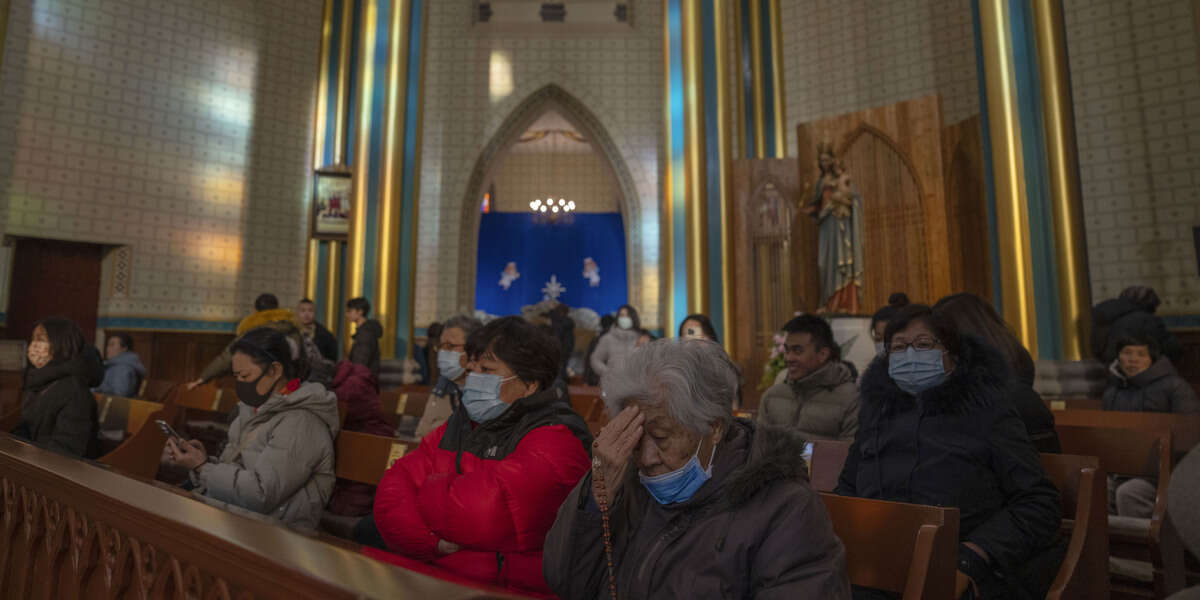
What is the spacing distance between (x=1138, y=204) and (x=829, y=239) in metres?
2.98

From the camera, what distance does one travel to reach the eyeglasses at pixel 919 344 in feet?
7.51

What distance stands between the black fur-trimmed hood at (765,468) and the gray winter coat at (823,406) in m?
1.84

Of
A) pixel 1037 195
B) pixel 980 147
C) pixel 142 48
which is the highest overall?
pixel 142 48

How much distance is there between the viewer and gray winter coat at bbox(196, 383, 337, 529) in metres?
2.53

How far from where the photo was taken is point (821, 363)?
132 inches

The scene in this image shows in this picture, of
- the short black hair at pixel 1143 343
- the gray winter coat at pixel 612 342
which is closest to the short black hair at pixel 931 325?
the short black hair at pixel 1143 343

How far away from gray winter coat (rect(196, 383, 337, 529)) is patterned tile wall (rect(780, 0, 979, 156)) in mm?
9455

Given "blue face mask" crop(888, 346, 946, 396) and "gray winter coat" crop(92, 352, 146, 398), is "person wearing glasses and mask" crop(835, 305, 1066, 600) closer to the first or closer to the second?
"blue face mask" crop(888, 346, 946, 396)

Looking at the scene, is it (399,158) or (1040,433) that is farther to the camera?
(399,158)

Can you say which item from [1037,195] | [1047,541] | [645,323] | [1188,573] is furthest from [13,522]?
[645,323]

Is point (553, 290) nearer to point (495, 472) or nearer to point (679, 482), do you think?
point (495, 472)

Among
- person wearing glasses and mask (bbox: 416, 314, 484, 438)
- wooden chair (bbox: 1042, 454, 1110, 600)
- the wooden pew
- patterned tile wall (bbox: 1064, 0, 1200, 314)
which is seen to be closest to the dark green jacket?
person wearing glasses and mask (bbox: 416, 314, 484, 438)

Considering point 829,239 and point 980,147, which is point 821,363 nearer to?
point 829,239

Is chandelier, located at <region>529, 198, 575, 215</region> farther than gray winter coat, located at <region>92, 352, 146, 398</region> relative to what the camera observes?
Yes
